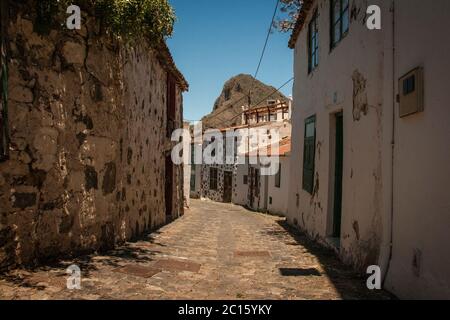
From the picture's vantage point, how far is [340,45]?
634 cm

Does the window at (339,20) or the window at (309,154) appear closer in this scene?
the window at (339,20)

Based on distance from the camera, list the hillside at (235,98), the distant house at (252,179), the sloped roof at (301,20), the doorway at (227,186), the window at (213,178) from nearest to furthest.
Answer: the sloped roof at (301,20)
the distant house at (252,179)
the doorway at (227,186)
the window at (213,178)
the hillside at (235,98)

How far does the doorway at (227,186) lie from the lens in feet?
88.4

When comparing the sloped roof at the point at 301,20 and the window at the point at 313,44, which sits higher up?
the sloped roof at the point at 301,20

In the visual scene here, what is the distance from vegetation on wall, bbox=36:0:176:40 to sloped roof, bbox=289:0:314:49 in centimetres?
397

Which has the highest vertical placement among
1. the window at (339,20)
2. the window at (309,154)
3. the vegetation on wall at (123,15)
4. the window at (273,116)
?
the window at (273,116)

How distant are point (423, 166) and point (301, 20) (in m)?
7.36

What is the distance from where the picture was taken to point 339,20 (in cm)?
663

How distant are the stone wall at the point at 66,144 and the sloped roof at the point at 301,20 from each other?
14.1 feet

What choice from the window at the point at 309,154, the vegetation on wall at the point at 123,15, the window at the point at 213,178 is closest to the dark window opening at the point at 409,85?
the vegetation on wall at the point at 123,15

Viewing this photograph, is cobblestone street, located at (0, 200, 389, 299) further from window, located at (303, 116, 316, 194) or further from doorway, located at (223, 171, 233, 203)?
doorway, located at (223, 171, 233, 203)

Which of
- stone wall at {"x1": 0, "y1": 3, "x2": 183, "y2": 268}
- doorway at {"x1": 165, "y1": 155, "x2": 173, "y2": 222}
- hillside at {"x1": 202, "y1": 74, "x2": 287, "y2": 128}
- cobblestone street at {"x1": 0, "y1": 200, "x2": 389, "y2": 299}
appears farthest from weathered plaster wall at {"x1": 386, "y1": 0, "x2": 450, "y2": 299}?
hillside at {"x1": 202, "y1": 74, "x2": 287, "y2": 128}

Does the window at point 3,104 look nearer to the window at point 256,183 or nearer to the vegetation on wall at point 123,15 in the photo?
the vegetation on wall at point 123,15

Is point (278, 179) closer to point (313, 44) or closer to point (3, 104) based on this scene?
point (313, 44)
